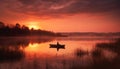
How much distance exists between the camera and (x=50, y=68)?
2094cm

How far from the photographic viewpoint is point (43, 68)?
21.2m

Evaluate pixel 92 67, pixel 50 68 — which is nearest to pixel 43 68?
pixel 50 68

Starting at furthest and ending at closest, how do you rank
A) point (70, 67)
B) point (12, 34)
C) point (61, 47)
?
point (12, 34) < point (61, 47) < point (70, 67)

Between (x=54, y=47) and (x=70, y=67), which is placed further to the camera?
(x=54, y=47)

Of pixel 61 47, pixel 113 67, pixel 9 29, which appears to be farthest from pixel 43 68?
pixel 9 29

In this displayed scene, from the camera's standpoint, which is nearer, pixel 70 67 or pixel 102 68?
pixel 102 68

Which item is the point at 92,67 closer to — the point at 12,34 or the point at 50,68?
the point at 50,68

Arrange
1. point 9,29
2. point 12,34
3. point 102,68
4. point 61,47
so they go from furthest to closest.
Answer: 1. point 12,34
2. point 9,29
3. point 61,47
4. point 102,68

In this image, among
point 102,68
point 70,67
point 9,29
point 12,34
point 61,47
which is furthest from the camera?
point 12,34

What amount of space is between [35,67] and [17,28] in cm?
11720

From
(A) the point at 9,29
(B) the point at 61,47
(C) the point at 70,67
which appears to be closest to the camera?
(C) the point at 70,67

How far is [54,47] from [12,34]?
317 ft

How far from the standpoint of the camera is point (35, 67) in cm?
2164

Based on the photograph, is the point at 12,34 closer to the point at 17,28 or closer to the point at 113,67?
the point at 17,28
